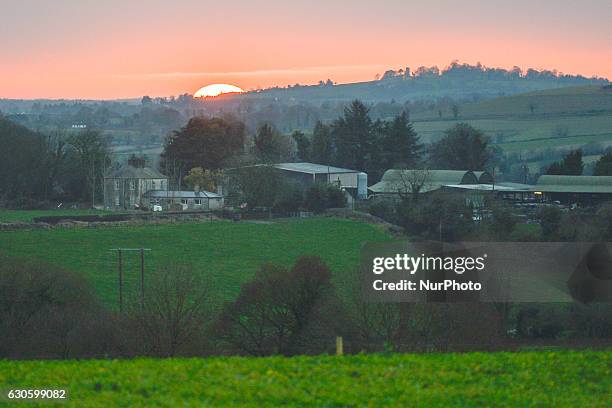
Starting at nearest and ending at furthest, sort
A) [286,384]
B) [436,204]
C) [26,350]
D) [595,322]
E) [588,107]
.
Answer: [286,384], [26,350], [595,322], [436,204], [588,107]

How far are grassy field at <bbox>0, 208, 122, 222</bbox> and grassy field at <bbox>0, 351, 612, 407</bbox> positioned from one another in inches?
1711

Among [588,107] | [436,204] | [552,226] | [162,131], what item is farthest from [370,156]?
[162,131]

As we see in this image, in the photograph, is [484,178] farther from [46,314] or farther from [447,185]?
[46,314]

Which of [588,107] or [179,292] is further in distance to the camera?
[588,107]

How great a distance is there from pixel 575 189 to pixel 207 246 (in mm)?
23894

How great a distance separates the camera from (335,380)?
11648 mm

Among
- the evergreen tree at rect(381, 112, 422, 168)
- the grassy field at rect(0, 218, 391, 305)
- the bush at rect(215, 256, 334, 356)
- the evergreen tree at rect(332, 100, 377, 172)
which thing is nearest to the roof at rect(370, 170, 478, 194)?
the evergreen tree at rect(381, 112, 422, 168)

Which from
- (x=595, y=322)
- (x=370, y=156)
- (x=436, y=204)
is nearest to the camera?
(x=595, y=322)

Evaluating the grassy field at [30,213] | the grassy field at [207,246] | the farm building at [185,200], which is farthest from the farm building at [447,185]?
the grassy field at [30,213]

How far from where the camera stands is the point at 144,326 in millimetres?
21469

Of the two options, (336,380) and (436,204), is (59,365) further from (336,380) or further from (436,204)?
(436,204)

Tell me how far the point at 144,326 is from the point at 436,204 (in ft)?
97.7

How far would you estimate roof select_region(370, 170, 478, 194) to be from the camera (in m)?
64.2

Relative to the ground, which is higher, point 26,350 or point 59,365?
point 59,365
